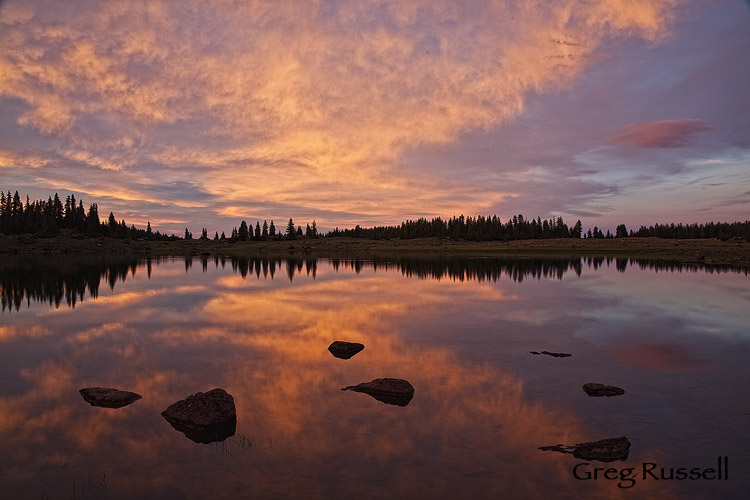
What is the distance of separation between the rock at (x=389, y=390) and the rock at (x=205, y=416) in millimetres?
4046

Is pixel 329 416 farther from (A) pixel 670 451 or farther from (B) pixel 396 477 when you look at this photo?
(A) pixel 670 451

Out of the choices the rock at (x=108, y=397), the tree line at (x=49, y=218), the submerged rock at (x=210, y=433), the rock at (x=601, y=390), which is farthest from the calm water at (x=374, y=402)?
the tree line at (x=49, y=218)

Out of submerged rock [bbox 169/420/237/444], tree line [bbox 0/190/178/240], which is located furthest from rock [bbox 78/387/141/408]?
tree line [bbox 0/190/178/240]

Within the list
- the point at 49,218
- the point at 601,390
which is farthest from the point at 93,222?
the point at 601,390

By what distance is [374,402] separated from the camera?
1328 cm

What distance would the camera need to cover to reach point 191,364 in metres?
17.6

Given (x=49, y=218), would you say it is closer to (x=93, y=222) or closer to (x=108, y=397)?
(x=93, y=222)

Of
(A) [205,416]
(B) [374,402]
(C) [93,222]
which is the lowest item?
(B) [374,402]

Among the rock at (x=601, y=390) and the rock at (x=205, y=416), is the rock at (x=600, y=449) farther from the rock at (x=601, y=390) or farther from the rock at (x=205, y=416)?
the rock at (x=205, y=416)

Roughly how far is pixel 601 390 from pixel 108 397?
16107 mm

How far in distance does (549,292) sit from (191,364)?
112 feet

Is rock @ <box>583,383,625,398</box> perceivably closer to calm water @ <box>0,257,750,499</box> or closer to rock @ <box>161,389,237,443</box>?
calm water @ <box>0,257,750,499</box>

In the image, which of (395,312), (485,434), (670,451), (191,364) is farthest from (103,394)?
(395,312)

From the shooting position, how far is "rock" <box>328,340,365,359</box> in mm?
18625
